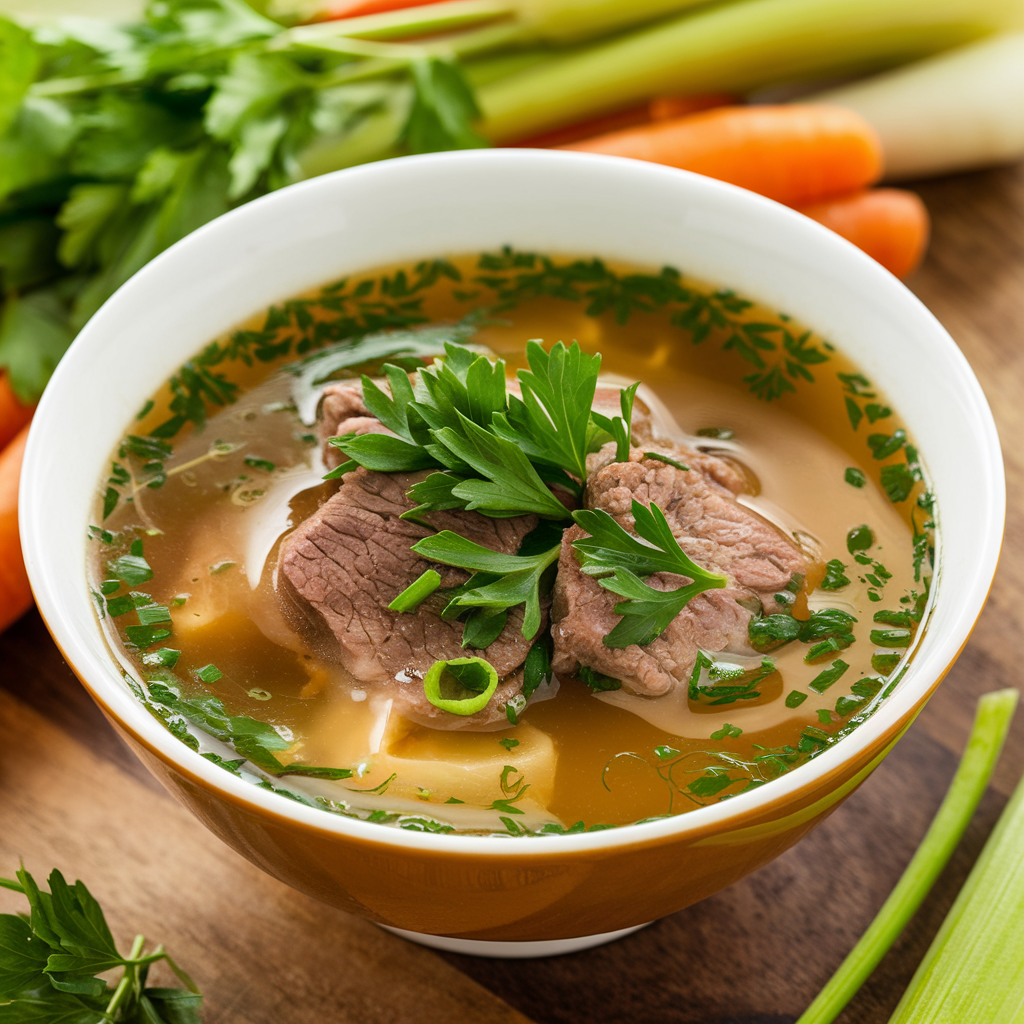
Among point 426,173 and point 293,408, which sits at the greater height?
point 426,173

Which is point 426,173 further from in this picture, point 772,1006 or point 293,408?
point 772,1006

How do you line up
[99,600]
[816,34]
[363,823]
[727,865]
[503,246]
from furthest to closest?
[816,34]
[503,246]
[99,600]
[727,865]
[363,823]

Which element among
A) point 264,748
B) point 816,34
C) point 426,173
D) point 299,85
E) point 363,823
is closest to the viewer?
point 363,823

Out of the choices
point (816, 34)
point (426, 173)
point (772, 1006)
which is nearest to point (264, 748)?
point (772, 1006)

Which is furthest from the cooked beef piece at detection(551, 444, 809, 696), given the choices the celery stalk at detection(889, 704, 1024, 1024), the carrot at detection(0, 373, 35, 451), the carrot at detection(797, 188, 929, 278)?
the carrot at detection(0, 373, 35, 451)

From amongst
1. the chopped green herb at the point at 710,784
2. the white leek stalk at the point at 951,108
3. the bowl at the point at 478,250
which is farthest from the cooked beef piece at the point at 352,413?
the white leek stalk at the point at 951,108

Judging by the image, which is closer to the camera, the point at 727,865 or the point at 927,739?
the point at 727,865
